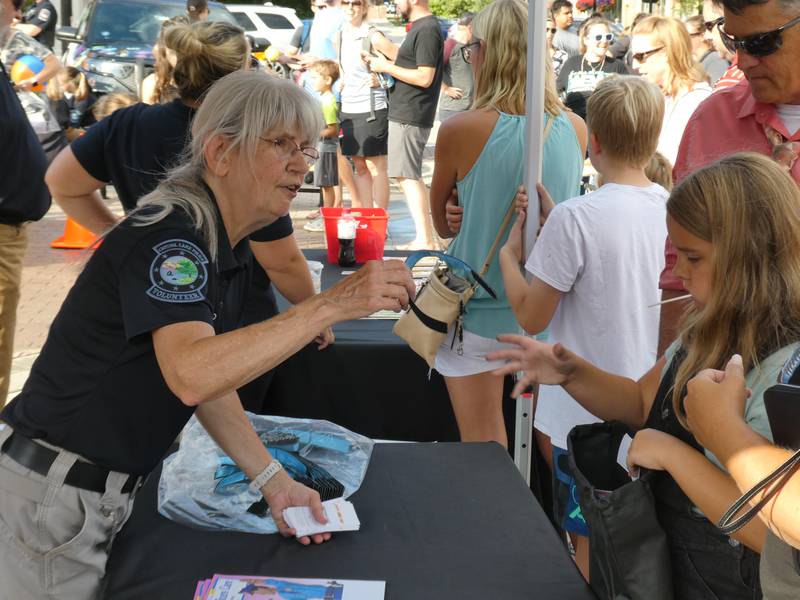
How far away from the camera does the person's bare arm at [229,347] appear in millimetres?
1610

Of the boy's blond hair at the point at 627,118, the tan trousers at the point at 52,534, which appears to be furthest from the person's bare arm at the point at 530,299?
the tan trousers at the point at 52,534

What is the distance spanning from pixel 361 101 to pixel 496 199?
455 cm

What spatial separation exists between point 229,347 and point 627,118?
154cm

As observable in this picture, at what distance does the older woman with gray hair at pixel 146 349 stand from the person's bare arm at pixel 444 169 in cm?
120

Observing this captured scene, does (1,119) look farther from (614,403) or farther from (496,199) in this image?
(614,403)

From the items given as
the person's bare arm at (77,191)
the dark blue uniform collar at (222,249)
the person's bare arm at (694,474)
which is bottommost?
the person's bare arm at (77,191)

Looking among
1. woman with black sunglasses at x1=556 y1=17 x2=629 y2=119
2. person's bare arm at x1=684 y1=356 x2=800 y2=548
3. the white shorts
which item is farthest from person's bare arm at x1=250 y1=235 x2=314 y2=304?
woman with black sunglasses at x1=556 y1=17 x2=629 y2=119

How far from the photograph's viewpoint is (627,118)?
2.65m

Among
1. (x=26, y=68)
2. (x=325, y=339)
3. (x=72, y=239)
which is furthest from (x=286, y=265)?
(x=72, y=239)

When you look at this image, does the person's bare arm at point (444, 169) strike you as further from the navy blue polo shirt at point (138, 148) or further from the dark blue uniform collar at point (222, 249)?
the dark blue uniform collar at point (222, 249)

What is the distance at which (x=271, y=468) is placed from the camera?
6.32 ft

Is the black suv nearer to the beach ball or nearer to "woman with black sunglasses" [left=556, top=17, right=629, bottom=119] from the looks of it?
the beach ball

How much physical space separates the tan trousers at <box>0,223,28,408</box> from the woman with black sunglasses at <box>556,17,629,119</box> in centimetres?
496

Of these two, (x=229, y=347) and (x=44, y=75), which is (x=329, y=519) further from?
(x=44, y=75)
